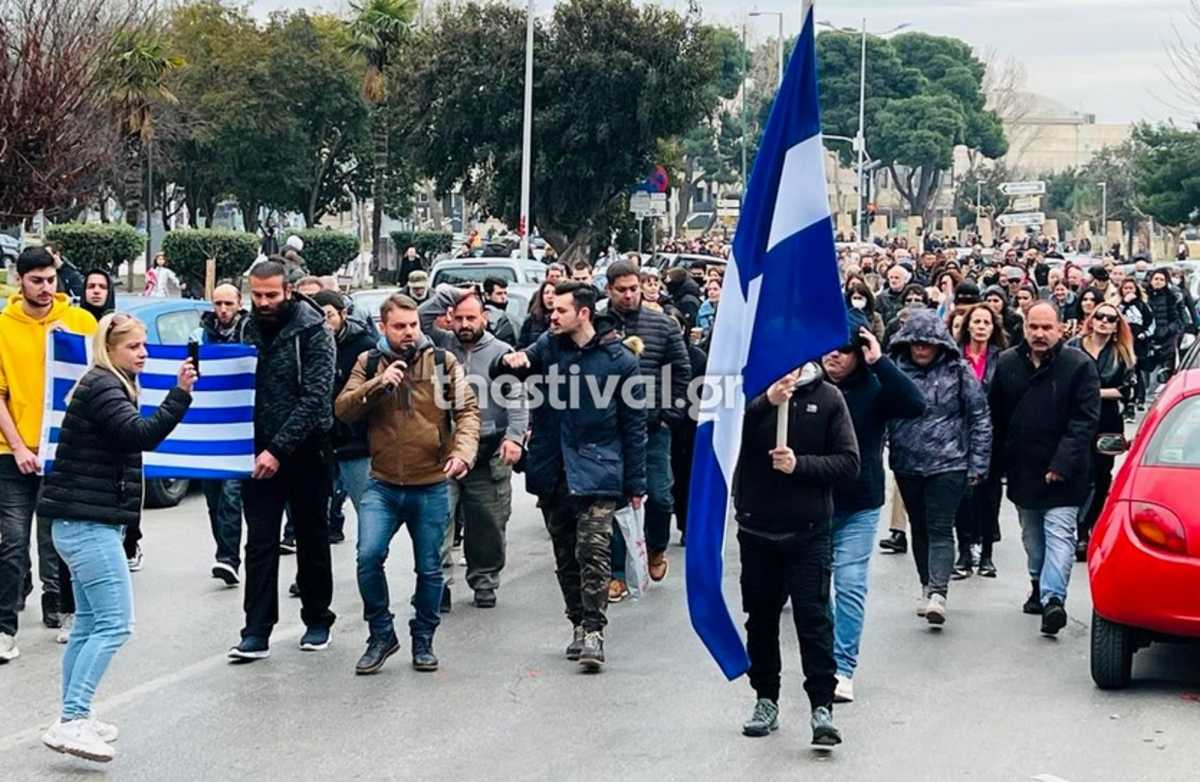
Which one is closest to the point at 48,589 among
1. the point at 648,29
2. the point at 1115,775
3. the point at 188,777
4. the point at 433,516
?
the point at 433,516

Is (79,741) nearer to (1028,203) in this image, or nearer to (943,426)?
(943,426)

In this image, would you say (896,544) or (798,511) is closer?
(798,511)

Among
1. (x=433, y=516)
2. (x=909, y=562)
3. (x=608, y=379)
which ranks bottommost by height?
(x=909, y=562)

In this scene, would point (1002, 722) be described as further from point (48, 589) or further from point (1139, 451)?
point (48, 589)

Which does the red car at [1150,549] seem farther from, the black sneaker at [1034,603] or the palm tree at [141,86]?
the palm tree at [141,86]

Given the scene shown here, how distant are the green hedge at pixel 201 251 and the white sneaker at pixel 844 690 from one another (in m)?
32.2

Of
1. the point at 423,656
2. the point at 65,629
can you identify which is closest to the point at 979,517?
the point at 423,656

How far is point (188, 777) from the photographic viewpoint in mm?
7066

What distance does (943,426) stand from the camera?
10250 mm

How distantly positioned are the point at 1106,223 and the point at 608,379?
10847 centimetres

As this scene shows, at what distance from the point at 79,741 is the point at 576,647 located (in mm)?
2852

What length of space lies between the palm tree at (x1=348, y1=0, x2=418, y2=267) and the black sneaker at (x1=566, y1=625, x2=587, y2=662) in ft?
141

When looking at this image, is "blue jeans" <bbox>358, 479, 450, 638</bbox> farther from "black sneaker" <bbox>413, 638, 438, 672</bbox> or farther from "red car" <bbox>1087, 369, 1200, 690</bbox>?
"red car" <bbox>1087, 369, 1200, 690</bbox>

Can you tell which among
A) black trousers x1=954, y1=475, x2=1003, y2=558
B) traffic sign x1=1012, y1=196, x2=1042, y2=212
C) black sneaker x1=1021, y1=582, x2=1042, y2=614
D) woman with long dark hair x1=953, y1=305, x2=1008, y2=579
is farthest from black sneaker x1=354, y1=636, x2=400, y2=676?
traffic sign x1=1012, y1=196, x2=1042, y2=212
